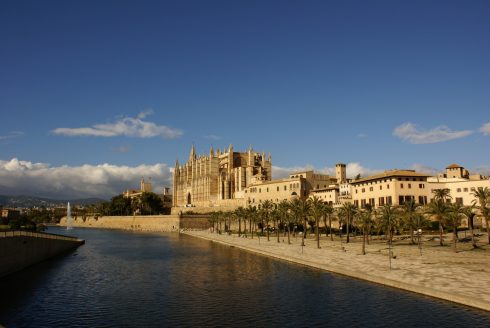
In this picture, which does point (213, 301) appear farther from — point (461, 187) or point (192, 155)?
point (192, 155)

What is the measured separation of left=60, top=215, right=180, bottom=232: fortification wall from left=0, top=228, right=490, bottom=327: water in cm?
9522

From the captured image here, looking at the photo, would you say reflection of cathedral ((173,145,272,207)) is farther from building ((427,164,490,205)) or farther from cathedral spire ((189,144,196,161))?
building ((427,164,490,205))

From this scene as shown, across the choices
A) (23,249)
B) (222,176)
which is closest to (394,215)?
(23,249)

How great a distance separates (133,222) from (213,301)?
13565 cm

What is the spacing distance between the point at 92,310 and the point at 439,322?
65.0ft

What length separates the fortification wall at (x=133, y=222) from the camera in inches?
5487

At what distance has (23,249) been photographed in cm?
4275

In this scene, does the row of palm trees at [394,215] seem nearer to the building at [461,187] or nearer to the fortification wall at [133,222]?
the building at [461,187]

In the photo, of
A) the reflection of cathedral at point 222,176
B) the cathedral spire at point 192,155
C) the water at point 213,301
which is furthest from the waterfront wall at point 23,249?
the cathedral spire at point 192,155

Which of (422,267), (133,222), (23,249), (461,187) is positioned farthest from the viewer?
(133,222)

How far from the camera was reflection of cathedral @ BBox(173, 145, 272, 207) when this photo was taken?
5906 inches

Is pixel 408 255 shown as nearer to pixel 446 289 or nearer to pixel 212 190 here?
pixel 446 289

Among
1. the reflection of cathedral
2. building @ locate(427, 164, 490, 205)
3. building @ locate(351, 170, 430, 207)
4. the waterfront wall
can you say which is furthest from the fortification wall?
building @ locate(427, 164, 490, 205)

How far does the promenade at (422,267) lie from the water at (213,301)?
1047mm
